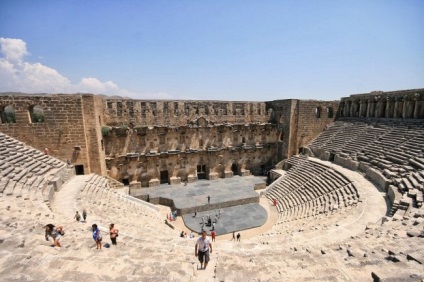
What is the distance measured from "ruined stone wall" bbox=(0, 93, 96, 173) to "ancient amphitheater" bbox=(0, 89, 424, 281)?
0.07 m

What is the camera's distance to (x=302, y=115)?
2244 centimetres

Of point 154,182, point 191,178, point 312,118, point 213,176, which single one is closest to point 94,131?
point 154,182

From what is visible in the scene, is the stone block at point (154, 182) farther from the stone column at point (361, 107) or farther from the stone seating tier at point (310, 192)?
the stone column at point (361, 107)

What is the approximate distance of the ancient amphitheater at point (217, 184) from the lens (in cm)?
535

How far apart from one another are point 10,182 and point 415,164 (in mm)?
21629

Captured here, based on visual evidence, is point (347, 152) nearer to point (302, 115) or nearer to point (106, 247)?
point (302, 115)

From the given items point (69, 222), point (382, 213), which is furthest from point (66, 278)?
point (382, 213)

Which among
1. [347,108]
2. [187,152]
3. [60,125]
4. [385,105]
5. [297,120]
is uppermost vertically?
[385,105]

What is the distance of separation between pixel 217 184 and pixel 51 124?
13995 millimetres

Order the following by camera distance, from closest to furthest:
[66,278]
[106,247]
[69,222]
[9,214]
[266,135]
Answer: [66,278] < [106,247] < [9,214] < [69,222] < [266,135]

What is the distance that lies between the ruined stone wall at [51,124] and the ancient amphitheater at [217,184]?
68 mm

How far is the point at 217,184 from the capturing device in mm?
20859

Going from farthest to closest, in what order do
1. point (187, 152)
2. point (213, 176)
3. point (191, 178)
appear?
point (213, 176) < point (191, 178) < point (187, 152)

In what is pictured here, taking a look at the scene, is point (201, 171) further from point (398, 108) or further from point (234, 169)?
point (398, 108)
